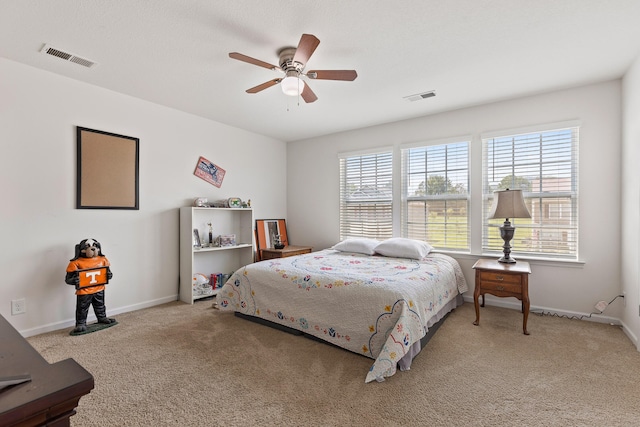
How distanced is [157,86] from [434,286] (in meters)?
3.51

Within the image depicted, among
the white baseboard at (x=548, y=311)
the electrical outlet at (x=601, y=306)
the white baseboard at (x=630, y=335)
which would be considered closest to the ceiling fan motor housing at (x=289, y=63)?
the white baseboard at (x=548, y=311)

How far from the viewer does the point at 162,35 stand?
237cm

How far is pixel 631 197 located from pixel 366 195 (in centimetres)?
294

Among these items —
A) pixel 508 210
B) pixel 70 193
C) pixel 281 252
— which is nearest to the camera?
pixel 70 193

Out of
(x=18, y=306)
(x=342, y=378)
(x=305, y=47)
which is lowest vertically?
(x=342, y=378)

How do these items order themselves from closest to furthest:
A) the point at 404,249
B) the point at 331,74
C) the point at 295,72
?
the point at 331,74, the point at 295,72, the point at 404,249

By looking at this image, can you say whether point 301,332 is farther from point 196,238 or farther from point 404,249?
point 196,238

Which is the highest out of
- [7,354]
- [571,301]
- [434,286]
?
[7,354]

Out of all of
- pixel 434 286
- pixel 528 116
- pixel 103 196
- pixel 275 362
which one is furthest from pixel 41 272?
pixel 528 116

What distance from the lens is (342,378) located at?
7.13 feet

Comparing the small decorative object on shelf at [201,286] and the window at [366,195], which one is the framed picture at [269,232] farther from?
the window at [366,195]

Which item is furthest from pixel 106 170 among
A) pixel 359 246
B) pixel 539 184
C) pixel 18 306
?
pixel 539 184

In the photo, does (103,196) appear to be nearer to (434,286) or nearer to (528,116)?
(434,286)

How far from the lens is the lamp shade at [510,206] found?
3211mm
